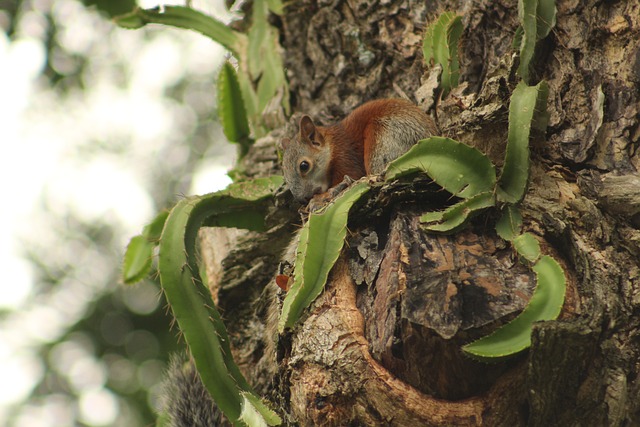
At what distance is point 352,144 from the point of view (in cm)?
371

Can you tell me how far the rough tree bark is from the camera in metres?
2.08

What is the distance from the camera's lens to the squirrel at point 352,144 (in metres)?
3.20

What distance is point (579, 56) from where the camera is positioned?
108 inches

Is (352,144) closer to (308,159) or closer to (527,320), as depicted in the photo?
(308,159)

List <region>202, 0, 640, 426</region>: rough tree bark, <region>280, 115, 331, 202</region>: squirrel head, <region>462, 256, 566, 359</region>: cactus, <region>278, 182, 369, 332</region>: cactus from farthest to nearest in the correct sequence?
<region>280, 115, 331, 202</region>: squirrel head < <region>278, 182, 369, 332</region>: cactus < <region>202, 0, 640, 426</region>: rough tree bark < <region>462, 256, 566, 359</region>: cactus

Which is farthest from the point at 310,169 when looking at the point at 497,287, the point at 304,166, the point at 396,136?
the point at 497,287

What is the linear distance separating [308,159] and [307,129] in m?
0.18

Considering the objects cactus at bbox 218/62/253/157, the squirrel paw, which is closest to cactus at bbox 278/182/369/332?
the squirrel paw

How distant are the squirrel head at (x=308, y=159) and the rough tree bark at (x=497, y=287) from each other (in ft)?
1.46

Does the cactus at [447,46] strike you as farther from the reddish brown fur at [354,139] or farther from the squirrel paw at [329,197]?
the squirrel paw at [329,197]

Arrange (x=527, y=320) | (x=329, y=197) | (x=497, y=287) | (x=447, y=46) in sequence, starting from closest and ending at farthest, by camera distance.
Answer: (x=527, y=320) < (x=497, y=287) < (x=329, y=197) < (x=447, y=46)

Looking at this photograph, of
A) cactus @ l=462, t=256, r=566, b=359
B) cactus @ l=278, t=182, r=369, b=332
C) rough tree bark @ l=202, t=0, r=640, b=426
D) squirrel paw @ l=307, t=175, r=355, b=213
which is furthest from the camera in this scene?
squirrel paw @ l=307, t=175, r=355, b=213

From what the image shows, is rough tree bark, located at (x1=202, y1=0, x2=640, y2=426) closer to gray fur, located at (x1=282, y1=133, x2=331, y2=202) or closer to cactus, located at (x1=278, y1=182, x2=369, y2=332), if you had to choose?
cactus, located at (x1=278, y1=182, x2=369, y2=332)

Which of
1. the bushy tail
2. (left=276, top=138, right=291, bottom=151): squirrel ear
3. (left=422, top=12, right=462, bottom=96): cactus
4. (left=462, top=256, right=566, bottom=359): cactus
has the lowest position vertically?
(left=462, top=256, right=566, bottom=359): cactus
